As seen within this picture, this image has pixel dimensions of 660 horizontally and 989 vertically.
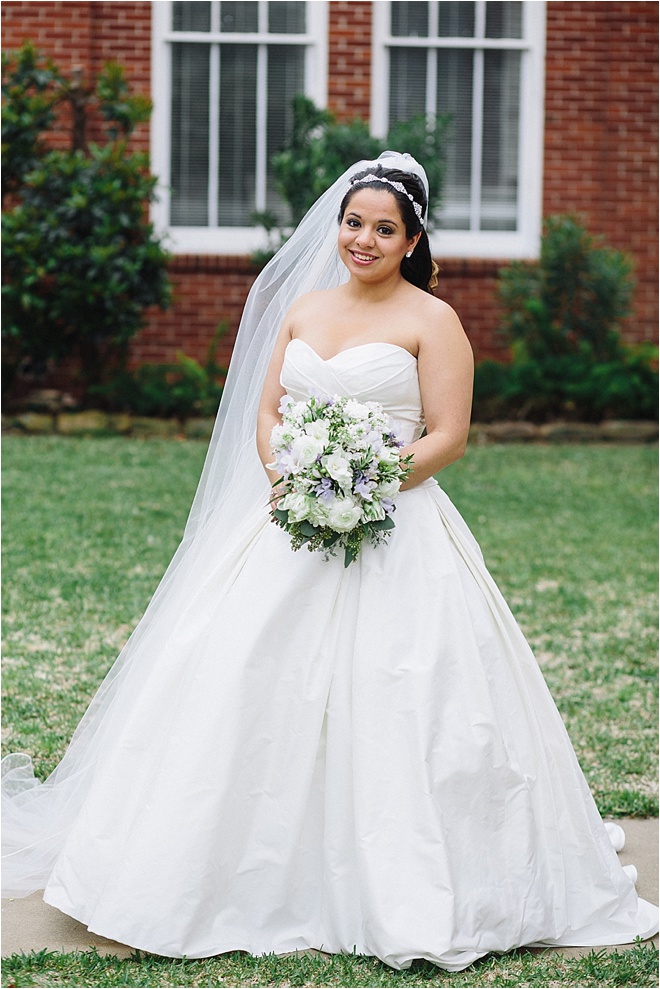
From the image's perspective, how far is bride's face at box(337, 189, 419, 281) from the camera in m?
3.53

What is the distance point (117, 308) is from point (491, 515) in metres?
4.44

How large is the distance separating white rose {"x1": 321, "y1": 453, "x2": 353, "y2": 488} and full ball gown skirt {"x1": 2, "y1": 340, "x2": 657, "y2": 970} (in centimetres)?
32

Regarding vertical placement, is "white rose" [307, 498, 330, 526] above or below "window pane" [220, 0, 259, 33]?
below

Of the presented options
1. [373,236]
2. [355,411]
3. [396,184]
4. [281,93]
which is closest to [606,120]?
[281,93]

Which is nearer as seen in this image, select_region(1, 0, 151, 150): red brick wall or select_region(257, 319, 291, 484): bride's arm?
select_region(257, 319, 291, 484): bride's arm

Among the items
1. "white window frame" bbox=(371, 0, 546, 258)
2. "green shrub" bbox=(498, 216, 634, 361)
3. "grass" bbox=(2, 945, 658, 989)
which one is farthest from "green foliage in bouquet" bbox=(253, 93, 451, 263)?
"grass" bbox=(2, 945, 658, 989)

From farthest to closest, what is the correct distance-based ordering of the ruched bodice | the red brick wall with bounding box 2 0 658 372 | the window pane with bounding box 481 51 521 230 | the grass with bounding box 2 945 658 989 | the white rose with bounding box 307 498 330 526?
the window pane with bounding box 481 51 521 230
the red brick wall with bounding box 2 0 658 372
the ruched bodice
the white rose with bounding box 307 498 330 526
the grass with bounding box 2 945 658 989

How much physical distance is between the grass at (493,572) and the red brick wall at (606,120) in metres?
2.67

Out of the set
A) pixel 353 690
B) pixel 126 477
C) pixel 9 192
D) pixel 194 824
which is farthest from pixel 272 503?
pixel 9 192

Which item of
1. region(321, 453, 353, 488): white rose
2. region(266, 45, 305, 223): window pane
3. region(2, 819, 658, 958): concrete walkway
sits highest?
region(266, 45, 305, 223): window pane

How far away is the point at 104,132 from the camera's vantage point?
1188 centimetres

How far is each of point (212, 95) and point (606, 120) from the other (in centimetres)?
409

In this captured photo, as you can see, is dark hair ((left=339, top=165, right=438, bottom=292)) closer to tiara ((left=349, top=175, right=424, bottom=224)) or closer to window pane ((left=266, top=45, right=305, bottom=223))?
tiara ((left=349, top=175, right=424, bottom=224))

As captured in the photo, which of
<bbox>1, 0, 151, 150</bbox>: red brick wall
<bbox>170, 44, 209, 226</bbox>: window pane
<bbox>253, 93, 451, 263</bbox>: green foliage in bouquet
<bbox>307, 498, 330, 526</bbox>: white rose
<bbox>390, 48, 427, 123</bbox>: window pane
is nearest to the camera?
<bbox>307, 498, 330, 526</bbox>: white rose
